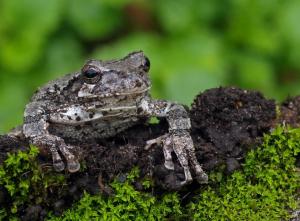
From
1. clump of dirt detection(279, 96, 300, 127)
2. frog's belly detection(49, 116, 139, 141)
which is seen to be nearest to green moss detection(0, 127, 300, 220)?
clump of dirt detection(279, 96, 300, 127)

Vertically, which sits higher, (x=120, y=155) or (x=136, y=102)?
(x=136, y=102)

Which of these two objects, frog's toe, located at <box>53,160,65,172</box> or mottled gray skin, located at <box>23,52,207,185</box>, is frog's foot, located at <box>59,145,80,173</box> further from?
mottled gray skin, located at <box>23,52,207,185</box>

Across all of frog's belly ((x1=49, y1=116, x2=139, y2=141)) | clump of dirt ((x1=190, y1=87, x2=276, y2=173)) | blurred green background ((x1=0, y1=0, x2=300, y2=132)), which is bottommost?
clump of dirt ((x1=190, y1=87, x2=276, y2=173))

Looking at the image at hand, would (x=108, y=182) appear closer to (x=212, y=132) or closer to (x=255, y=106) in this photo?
(x=212, y=132)

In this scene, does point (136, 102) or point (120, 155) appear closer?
point (120, 155)

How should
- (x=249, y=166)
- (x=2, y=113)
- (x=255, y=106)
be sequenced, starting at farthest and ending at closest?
1. (x=2, y=113)
2. (x=255, y=106)
3. (x=249, y=166)

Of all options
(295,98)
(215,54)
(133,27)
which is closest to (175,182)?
(295,98)
